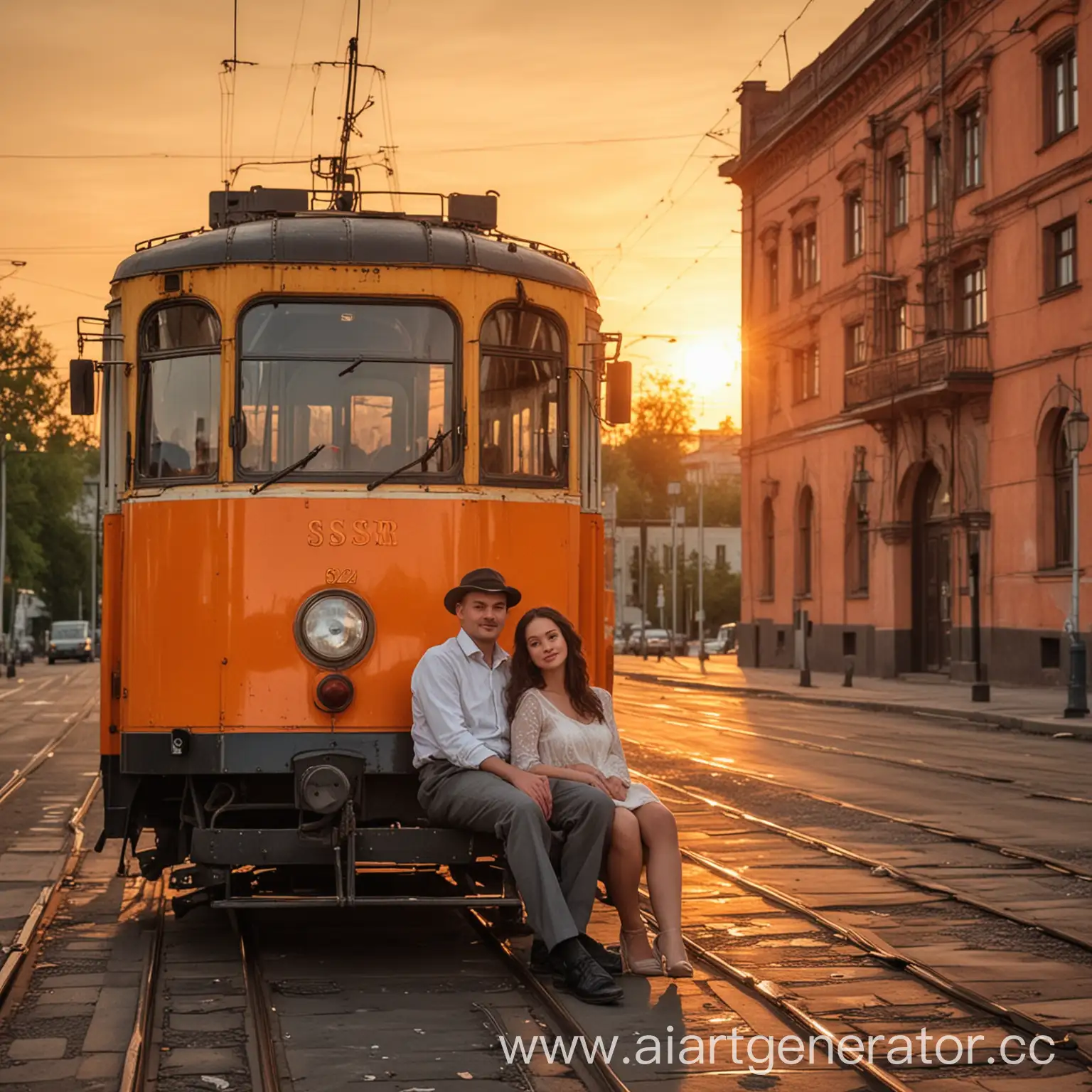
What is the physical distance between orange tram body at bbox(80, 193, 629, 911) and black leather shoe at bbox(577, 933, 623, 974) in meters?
0.54

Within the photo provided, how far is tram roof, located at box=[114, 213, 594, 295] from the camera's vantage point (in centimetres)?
897

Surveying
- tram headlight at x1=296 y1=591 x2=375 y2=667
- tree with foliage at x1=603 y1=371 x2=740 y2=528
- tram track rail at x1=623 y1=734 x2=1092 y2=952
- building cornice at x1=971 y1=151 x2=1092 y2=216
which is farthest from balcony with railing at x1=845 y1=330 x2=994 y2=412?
tree with foliage at x1=603 y1=371 x2=740 y2=528

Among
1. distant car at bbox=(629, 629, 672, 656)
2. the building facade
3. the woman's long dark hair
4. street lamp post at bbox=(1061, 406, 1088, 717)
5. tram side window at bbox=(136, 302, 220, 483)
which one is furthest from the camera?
distant car at bbox=(629, 629, 672, 656)

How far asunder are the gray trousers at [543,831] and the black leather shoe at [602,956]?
6 centimetres

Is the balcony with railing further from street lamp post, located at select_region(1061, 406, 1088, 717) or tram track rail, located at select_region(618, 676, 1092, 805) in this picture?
tram track rail, located at select_region(618, 676, 1092, 805)

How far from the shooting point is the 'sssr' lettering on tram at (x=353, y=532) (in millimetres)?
8742

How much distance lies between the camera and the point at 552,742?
826cm

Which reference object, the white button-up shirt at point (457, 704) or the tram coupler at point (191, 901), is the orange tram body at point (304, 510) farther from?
the white button-up shirt at point (457, 704)

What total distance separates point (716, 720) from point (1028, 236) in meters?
13.3

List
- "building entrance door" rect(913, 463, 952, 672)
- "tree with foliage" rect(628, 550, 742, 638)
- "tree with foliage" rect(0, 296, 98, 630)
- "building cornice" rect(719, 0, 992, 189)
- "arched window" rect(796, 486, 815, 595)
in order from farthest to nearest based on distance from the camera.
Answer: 1. "tree with foliage" rect(628, 550, 742, 638)
2. "tree with foliage" rect(0, 296, 98, 630)
3. "arched window" rect(796, 486, 815, 595)
4. "building entrance door" rect(913, 463, 952, 672)
5. "building cornice" rect(719, 0, 992, 189)

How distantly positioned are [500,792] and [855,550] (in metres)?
39.1

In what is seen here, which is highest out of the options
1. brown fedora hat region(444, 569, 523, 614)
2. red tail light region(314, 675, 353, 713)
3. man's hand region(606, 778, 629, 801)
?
brown fedora hat region(444, 569, 523, 614)

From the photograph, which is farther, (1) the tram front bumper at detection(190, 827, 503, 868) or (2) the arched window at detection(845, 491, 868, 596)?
(2) the arched window at detection(845, 491, 868, 596)

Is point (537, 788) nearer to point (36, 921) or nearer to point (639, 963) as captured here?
point (639, 963)
